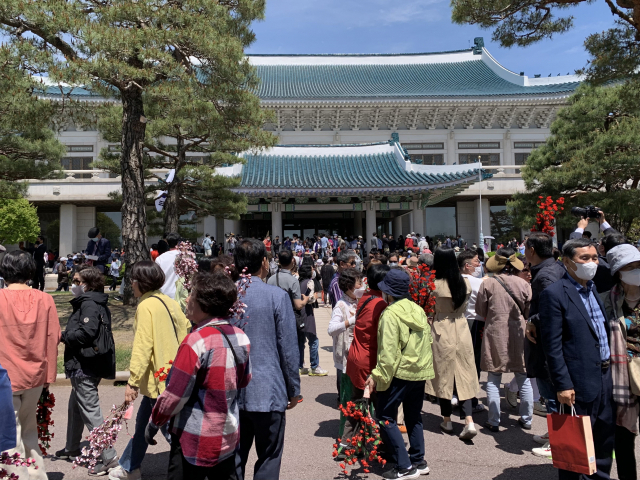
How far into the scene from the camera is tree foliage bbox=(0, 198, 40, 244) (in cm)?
1891

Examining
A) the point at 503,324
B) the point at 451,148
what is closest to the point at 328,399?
the point at 503,324

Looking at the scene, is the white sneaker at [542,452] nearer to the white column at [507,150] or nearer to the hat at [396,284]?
the hat at [396,284]

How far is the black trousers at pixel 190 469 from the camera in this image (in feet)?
7.77

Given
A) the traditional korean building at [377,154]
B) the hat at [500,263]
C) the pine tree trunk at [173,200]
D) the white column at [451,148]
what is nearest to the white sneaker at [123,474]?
the hat at [500,263]

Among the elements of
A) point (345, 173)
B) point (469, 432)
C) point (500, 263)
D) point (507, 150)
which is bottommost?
point (469, 432)

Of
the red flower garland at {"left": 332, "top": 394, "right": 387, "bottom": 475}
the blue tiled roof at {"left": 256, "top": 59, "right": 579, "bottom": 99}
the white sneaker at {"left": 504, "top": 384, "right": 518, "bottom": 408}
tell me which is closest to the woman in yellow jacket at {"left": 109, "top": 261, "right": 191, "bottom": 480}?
the red flower garland at {"left": 332, "top": 394, "right": 387, "bottom": 475}

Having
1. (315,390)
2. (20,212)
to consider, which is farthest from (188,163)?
(315,390)

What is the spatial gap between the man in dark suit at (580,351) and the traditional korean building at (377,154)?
15.1 meters

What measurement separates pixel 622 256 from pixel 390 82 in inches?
1041

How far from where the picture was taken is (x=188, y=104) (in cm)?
892

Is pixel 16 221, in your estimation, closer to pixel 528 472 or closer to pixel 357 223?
pixel 357 223

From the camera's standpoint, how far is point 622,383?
9.98ft

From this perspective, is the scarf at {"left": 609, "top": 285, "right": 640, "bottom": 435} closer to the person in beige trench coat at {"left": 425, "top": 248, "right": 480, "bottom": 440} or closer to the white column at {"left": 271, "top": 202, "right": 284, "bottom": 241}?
the person in beige trench coat at {"left": 425, "top": 248, "right": 480, "bottom": 440}

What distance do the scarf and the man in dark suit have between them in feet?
0.13
